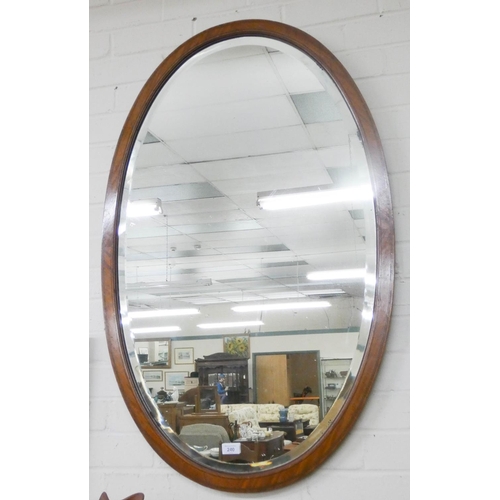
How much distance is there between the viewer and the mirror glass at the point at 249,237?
1.31m

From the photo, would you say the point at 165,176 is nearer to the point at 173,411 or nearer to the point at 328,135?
the point at 328,135

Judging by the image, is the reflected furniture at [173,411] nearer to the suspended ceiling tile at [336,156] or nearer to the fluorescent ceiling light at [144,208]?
the fluorescent ceiling light at [144,208]

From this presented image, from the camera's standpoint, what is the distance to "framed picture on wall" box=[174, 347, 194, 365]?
141 cm

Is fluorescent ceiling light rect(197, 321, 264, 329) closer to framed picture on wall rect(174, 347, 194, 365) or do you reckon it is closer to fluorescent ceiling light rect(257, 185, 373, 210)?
framed picture on wall rect(174, 347, 194, 365)

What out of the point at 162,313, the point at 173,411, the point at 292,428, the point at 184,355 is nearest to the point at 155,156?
the point at 162,313

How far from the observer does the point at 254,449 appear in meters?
1.33

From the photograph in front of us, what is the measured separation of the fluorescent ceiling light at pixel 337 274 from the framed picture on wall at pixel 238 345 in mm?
216

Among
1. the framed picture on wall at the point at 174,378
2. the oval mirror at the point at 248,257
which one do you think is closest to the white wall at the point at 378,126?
the oval mirror at the point at 248,257

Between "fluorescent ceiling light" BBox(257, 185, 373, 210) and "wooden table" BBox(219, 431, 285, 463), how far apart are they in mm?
529
